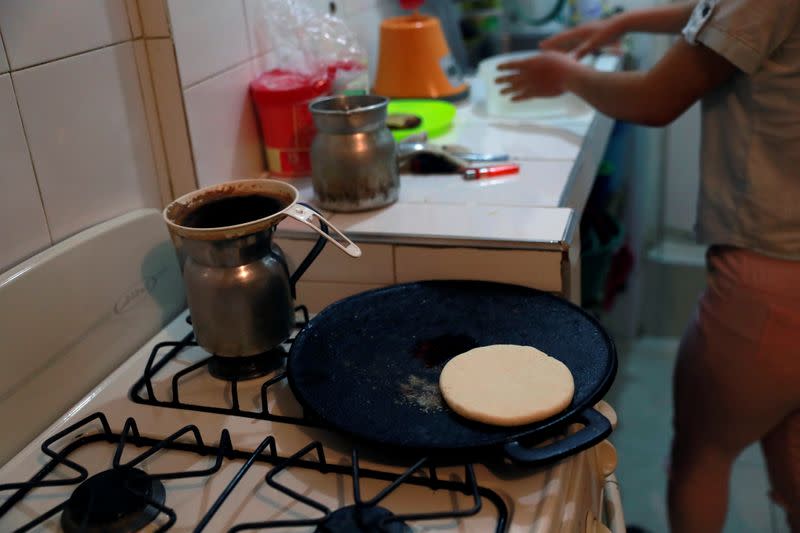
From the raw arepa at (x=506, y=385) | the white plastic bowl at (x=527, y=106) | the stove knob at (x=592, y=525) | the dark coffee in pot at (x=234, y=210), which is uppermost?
the dark coffee in pot at (x=234, y=210)

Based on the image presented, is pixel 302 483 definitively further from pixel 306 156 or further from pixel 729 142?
pixel 729 142

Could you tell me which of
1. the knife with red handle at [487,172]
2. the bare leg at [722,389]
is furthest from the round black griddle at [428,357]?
the bare leg at [722,389]

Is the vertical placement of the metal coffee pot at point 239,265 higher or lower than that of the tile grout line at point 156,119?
Result: lower

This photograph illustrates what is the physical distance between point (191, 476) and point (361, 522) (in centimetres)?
18

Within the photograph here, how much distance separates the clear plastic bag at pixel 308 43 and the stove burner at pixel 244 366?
1.72 feet

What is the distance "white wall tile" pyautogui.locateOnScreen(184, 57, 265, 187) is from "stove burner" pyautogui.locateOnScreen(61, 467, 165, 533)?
465mm

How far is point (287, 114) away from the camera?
3.81ft

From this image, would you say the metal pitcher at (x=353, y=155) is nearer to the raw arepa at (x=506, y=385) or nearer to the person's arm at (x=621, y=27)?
the raw arepa at (x=506, y=385)

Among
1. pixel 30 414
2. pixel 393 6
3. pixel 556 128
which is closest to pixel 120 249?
pixel 30 414

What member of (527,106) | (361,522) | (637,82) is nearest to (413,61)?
(527,106)

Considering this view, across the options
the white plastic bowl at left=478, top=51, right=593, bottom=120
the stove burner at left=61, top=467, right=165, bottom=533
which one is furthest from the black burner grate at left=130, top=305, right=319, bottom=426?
the white plastic bowl at left=478, top=51, right=593, bottom=120

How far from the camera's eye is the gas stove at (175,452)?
2.14ft

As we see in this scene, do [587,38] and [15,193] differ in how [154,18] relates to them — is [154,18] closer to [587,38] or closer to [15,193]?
[15,193]

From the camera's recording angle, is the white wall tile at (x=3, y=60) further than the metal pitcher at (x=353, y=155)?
No
